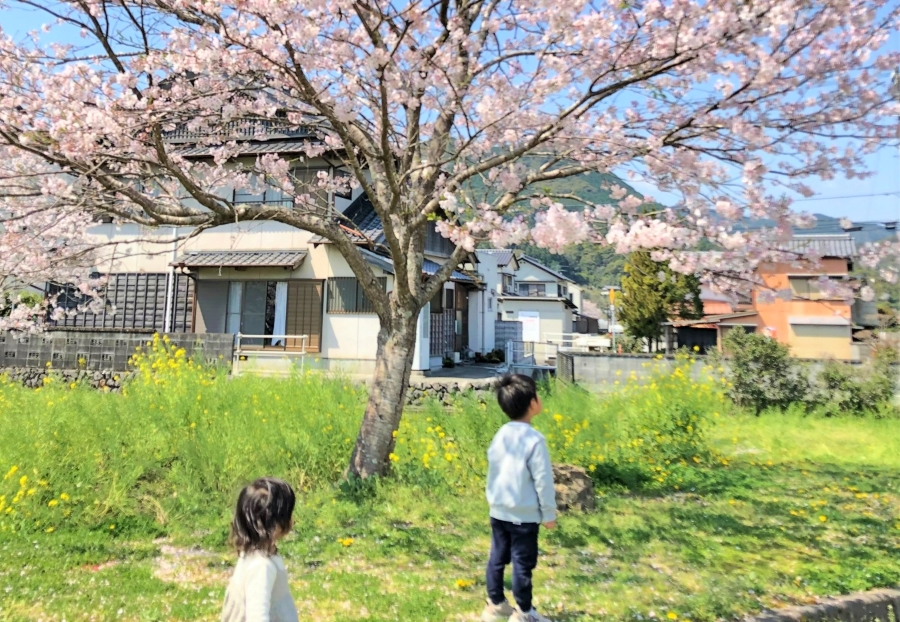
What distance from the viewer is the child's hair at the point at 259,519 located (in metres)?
1.87

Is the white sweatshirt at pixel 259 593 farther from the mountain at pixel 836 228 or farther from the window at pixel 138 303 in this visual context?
the window at pixel 138 303

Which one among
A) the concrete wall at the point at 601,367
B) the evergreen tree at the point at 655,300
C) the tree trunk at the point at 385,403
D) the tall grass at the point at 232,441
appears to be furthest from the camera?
the evergreen tree at the point at 655,300

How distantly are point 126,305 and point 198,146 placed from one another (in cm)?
1047

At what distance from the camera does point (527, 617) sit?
8.87 feet

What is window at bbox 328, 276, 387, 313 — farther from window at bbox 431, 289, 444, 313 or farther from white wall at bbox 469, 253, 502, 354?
white wall at bbox 469, 253, 502, 354

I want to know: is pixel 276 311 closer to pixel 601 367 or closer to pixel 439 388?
pixel 439 388

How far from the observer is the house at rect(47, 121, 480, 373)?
1291cm

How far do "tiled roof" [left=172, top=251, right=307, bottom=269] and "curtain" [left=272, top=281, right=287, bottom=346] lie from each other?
0.74 metres

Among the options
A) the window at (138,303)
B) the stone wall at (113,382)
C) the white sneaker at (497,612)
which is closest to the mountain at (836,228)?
the white sneaker at (497,612)

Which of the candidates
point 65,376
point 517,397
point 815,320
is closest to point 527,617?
point 517,397

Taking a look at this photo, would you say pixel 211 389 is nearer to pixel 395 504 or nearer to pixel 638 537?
pixel 395 504

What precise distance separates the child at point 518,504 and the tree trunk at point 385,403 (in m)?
2.18

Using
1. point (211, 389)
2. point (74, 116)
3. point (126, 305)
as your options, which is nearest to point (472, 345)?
point (126, 305)

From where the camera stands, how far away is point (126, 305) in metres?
14.6
